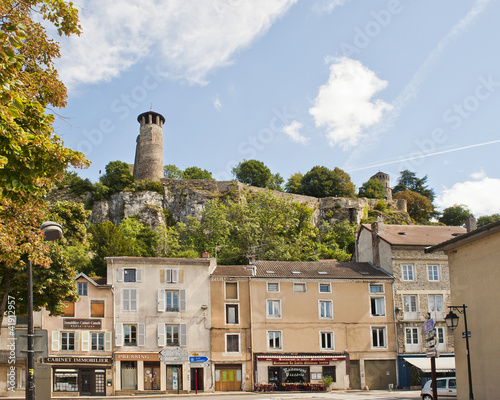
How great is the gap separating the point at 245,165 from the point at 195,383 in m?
63.3

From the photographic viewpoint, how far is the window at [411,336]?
37688mm

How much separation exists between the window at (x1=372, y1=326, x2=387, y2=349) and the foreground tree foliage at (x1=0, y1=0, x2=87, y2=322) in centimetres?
2746

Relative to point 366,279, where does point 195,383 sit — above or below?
below

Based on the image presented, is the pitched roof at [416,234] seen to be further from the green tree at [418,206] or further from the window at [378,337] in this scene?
the green tree at [418,206]

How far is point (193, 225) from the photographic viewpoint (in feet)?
213

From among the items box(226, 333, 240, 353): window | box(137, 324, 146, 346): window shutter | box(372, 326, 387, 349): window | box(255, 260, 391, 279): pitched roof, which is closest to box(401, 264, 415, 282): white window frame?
box(255, 260, 391, 279): pitched roof

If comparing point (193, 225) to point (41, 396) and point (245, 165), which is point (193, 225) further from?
point (41, 396)

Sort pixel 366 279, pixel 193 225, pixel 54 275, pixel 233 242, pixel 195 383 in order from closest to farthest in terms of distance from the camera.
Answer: pixel 54 275 < pixel 195 383 < pixel 366 279 < pixel 233 242 < pixel 193 225

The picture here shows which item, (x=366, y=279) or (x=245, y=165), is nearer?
(x=366, y=279)

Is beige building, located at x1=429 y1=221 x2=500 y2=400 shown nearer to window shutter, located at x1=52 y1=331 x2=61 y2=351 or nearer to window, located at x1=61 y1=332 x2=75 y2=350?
window, located at x1=61 y1=332 x2=75 y2=350

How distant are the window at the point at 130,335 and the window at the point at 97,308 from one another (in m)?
1.73

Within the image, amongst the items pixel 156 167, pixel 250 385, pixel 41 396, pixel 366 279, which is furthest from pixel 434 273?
pixel 156 167

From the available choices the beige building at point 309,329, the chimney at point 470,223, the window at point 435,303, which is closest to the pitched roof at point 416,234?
the beige building at point 309,329

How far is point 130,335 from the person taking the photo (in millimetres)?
35969
